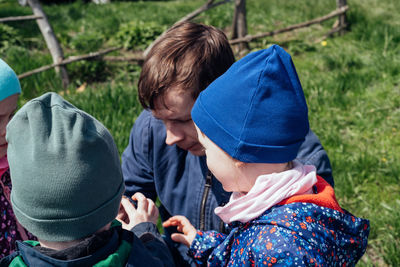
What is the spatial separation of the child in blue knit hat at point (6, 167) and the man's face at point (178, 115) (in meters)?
0.59

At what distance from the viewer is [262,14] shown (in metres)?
7.02

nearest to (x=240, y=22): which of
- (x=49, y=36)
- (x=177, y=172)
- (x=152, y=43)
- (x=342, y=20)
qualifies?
(x=152, y=43)

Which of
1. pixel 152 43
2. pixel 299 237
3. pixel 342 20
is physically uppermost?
pixel 299 237

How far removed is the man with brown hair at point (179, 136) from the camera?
5.37 feet

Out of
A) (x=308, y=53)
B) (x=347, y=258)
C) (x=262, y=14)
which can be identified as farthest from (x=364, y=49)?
(x=347, y=258)

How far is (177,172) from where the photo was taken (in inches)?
77.6

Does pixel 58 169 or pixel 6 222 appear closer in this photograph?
pixel 58 169

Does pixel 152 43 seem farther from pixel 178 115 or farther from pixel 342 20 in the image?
pixel 178 115

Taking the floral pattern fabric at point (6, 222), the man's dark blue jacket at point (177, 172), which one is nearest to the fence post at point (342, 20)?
the man's dark blue jacket at point (177, 172)

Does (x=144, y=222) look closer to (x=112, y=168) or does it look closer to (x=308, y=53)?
(x=112, y=168)

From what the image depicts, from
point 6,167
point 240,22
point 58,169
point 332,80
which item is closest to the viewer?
point 58,169

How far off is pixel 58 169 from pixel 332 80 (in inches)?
142

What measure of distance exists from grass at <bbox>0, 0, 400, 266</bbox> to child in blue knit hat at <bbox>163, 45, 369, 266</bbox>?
121 cm

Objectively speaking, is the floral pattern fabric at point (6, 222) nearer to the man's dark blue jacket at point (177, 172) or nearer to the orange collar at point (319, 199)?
the man's dark blue jacket at point (177, 172)
